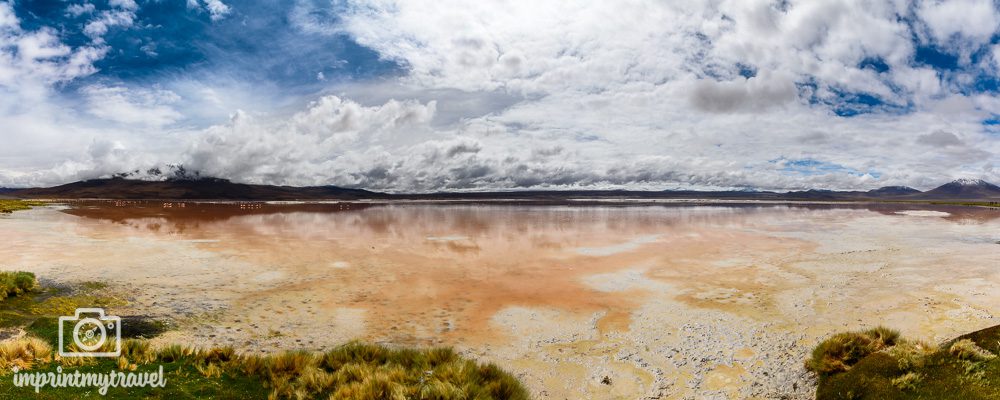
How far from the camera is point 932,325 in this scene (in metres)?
11.2

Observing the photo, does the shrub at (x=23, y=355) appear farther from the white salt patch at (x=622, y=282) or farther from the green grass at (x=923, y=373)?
the white salt patch at (x=622, y=282)

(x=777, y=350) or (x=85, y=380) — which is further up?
(x=85, y=380)

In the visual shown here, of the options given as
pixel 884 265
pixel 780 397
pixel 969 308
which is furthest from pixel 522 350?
pixel 884 265

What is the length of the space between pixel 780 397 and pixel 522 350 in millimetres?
4812

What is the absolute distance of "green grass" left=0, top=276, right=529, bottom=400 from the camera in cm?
643

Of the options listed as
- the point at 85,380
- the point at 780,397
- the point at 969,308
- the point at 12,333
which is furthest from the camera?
the point at 969,308

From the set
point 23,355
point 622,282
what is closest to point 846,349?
point 622,282

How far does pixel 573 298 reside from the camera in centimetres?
1468

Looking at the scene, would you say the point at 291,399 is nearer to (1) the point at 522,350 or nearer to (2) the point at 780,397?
(1) the point at 522,350

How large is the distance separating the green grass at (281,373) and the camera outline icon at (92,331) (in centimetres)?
16

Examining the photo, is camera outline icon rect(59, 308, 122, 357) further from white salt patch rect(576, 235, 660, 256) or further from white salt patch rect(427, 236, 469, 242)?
white salt patch rect(427, 236, 469, 242)

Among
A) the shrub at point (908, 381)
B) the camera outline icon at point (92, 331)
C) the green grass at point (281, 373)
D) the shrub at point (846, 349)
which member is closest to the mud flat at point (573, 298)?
the shrub at point (846, 349)

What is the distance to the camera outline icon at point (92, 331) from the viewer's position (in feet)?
24.7

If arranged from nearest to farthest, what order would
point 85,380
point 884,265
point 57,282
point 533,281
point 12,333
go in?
point 85,380, point 12,333, point 57,282, point 533,281, point 884,265
